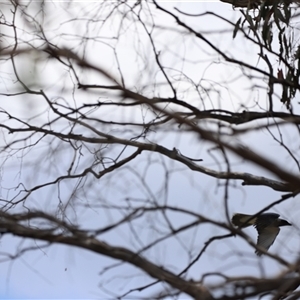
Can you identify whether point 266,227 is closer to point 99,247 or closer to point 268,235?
point 268,235

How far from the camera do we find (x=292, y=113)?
3916mm

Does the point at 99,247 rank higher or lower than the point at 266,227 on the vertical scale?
lower

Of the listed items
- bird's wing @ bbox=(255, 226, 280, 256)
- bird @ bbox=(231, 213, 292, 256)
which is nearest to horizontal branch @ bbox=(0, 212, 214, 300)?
bird @ bbox=(231, 213, 292, 256)

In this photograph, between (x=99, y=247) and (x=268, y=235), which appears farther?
(x=268, y=235)

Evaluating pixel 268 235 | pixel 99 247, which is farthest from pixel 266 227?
pixel 99 247

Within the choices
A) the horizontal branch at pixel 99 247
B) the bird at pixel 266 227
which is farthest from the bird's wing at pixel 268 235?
the horizontal branch at pixel 99 247

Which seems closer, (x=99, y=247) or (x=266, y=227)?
(x=99, y=247)

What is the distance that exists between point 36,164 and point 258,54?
159 cm

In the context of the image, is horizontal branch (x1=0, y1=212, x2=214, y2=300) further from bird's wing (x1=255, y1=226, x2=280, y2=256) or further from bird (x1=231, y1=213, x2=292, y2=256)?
bird's wing (x1=255, y1=226, x2=280, y2=256)

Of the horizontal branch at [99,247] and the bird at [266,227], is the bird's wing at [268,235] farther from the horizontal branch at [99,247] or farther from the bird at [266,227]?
the horizontal branch at [99,247]

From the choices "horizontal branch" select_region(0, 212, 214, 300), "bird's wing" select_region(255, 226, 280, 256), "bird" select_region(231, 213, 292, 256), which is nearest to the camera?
"horizontal branch" select_region(0, 212, 214, 300)

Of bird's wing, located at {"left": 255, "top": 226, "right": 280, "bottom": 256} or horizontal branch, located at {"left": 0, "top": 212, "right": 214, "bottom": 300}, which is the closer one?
horizontal branch, located at {"left": 0, "top": 212, "right": 214, "bottom": 300}

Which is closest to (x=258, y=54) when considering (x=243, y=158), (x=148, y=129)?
(x=148, y=129)

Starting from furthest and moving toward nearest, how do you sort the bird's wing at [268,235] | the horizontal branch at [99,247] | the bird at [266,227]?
the bird's wing at [268,235] < the bird at [266,227] < the horizontal branch at [99,247]
